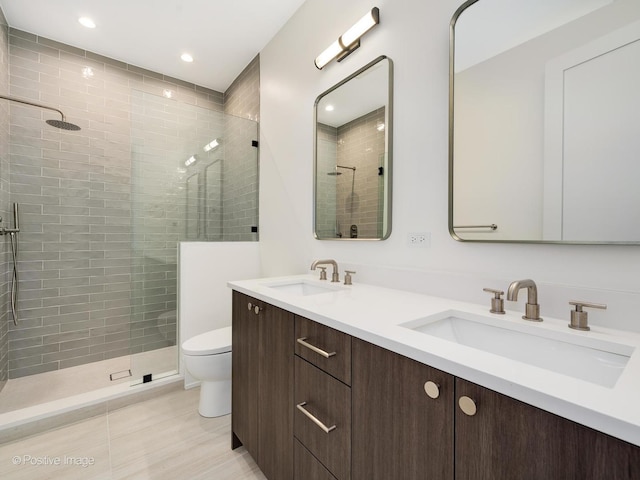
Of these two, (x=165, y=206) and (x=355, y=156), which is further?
(x=165, y=206)

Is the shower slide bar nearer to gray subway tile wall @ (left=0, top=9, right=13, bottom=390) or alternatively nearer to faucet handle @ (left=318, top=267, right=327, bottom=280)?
gray subway tile wall @ (left=0, top=9, right=13, bottom=390)

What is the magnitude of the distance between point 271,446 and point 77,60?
10.9 ft

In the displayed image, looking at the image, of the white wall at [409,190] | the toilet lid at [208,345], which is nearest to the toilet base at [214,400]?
the toilet lid at [208,345]

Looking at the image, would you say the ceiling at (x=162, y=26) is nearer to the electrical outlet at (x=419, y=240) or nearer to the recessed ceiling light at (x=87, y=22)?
the recessed ceiling light at (x=87, y=22)

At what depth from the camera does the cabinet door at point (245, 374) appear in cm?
135

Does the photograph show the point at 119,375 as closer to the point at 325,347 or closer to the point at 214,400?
the point at 214,400

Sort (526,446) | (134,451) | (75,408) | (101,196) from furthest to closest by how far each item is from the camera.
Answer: (101,196)
(75,408)
(134,451)
(526,446)

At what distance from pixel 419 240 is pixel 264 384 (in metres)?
0.93

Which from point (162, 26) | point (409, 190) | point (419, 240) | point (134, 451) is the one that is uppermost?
point (162, 26)

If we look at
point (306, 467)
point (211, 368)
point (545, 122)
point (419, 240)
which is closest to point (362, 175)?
point (419, 240)

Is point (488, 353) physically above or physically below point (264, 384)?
above

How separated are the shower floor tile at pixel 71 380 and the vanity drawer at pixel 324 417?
5.33 ft

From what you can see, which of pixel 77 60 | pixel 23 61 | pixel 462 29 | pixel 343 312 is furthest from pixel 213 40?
pixel 343 312

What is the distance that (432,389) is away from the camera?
62cm
